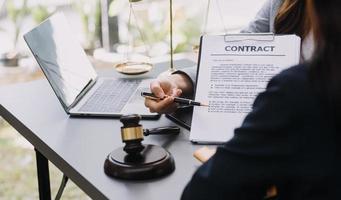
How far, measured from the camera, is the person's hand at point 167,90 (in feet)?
3.93

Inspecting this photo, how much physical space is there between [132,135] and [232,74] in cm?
29

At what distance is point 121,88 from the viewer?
57.1 inches

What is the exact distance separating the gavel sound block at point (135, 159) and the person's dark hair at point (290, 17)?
0.51 metres

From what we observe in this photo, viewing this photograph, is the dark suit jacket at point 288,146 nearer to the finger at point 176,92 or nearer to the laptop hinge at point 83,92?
the finger at point 176,92

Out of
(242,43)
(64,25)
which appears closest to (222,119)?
(242,43)

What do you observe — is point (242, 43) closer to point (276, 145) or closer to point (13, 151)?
point (276, 145)

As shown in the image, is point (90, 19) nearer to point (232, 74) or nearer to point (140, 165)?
point (232, 74)

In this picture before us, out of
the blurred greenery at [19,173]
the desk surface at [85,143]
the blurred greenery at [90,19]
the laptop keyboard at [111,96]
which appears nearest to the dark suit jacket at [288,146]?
the desk surface at [85,143]

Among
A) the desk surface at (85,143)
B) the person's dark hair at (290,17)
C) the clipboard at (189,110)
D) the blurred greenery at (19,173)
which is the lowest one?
the blurred greenery at (19,173)

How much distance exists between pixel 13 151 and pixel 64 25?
1.38 metres

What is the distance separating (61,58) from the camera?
136 centimetres

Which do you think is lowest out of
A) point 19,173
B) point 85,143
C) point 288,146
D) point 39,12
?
point 19,173

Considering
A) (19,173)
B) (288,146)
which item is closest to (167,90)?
(288,146)

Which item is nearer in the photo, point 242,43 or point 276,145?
point 276,145
